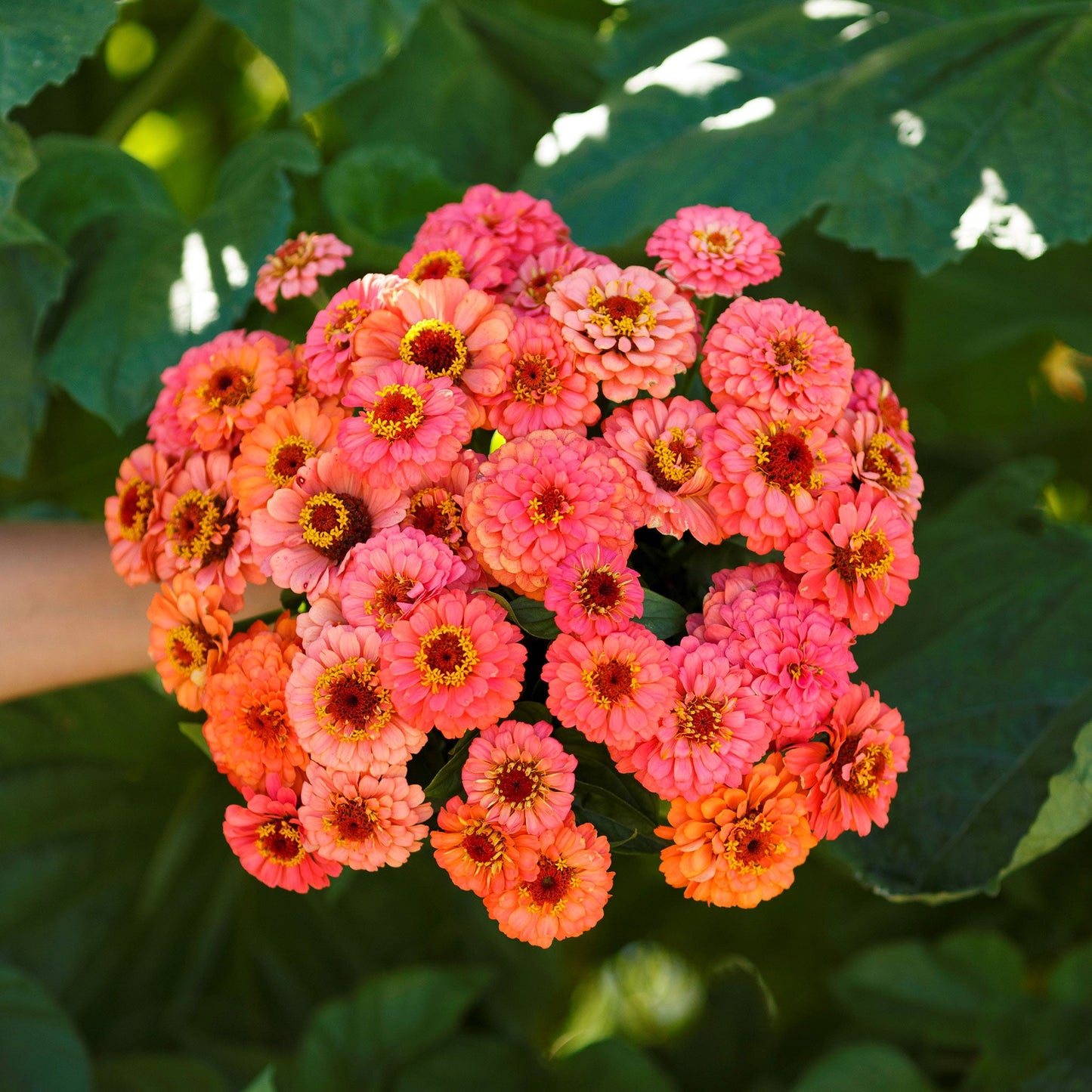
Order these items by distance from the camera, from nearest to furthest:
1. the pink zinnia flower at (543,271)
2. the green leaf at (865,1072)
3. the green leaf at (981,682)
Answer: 1. the pink zinnia flower at (543,271)
2. the green leaf at (981,682)
3. the green leaf at (865,1072)

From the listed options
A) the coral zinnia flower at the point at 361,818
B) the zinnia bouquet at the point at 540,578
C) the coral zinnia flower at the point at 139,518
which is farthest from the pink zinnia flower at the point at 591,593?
the coral zinnia flower at the point at 139,518

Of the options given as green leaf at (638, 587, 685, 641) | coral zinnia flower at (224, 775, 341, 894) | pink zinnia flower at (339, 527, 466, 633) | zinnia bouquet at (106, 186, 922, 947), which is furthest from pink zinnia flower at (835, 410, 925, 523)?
coral zinnia flower at (224, 775, 341, 894)

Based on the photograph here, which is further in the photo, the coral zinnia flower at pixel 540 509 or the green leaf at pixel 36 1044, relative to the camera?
→ the green leaf at pixel 36 1044

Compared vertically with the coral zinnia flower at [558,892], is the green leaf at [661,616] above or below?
above

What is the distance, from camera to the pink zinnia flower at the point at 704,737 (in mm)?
448

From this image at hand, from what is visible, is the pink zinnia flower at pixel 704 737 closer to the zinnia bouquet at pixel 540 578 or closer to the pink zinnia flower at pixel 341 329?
the zinnia bouquet at pixel 540 578

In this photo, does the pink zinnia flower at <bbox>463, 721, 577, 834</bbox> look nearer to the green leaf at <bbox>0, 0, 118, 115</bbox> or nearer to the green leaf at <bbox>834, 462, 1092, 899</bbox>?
the green leaf at <bbox>834, 462, 1092, 899</bbox>

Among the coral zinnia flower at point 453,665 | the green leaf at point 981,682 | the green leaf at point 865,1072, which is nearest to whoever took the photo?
the coral zinnia flower at point 453,665

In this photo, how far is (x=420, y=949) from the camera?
1183 mm

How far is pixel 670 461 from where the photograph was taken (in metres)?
0.48

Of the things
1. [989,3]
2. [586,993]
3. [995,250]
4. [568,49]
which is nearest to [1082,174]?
[989,3]

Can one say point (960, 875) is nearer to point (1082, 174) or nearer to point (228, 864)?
point (1082, 174)

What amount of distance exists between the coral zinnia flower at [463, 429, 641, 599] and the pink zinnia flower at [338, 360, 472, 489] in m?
0.02

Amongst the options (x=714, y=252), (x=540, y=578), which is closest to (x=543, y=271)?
(x=714, y=252)
